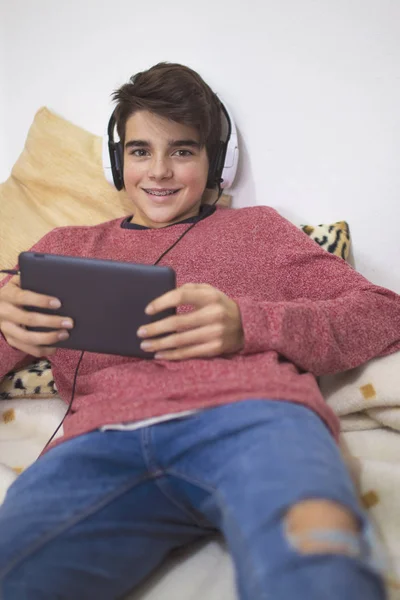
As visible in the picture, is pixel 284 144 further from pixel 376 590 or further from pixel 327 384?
pixel 376 590

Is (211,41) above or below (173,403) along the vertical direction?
above

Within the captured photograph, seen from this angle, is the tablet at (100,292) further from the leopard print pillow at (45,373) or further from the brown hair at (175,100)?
the brown hair at (175,100)

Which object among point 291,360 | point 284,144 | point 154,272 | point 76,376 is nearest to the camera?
point 154,272

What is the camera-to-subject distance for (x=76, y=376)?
945mm

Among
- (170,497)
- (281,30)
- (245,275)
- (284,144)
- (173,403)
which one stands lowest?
(170,497)

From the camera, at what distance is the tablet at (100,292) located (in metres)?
0.74

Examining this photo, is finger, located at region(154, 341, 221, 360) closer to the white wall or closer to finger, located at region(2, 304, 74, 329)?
finger, located at region(2, 304, 74, 329)

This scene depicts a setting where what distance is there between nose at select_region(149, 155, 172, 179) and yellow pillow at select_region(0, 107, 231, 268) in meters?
0.22

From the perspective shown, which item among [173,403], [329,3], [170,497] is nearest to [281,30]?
[329,3]

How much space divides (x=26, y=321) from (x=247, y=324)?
331 mm

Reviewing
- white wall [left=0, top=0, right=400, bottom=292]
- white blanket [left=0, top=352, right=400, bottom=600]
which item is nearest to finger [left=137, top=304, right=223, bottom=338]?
white blanket [left=0, top=352, right=400, bottom=600]

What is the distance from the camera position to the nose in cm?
107

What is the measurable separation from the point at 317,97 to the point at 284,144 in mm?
118

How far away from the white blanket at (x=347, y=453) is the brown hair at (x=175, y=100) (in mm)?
549
